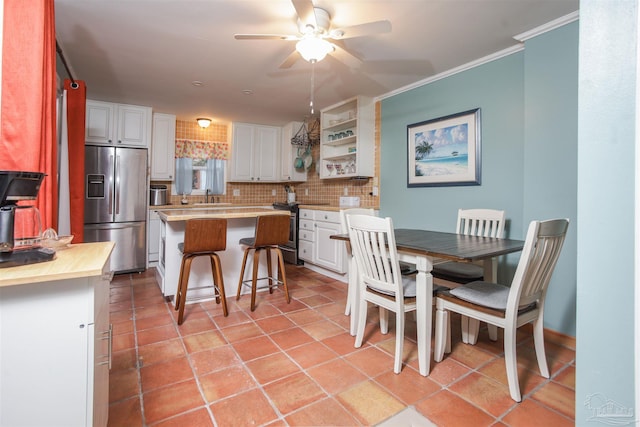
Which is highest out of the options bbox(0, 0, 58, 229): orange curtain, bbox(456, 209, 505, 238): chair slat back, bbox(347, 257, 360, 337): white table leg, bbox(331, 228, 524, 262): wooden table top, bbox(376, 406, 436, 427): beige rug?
bbox(0, 0, 58, 229): orange curtain

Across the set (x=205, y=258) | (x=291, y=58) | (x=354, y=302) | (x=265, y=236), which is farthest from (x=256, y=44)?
(x=354, y=302)

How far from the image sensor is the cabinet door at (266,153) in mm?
5305

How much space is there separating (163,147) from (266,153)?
5.26ft

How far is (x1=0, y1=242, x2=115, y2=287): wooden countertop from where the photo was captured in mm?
841

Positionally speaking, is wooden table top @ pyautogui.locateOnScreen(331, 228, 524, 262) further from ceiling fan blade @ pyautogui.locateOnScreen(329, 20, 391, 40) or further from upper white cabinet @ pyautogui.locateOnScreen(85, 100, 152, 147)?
upper white cabinet @ pyautogui.locateOnScreen(85, 100, 152, 147)

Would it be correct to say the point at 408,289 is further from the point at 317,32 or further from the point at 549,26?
the point at 549,26

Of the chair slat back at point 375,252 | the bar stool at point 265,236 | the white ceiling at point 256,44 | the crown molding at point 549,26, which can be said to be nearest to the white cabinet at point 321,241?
the bar stool at point 265,236

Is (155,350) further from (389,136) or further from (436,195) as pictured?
(389,136)

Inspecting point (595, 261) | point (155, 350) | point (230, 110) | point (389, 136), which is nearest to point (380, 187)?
point (389, 136)

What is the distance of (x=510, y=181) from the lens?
8.66 ft

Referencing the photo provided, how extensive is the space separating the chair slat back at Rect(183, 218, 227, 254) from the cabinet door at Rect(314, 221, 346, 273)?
1.57m

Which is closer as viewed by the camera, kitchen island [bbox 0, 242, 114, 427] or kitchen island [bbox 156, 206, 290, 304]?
kitchen island [bbox 0, 242, 114, 427]

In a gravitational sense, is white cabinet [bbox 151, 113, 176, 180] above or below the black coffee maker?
above

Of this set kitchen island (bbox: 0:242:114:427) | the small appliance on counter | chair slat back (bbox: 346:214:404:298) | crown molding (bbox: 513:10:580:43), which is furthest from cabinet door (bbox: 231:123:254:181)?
kitchen island (bbox: 0:242:114:427)
